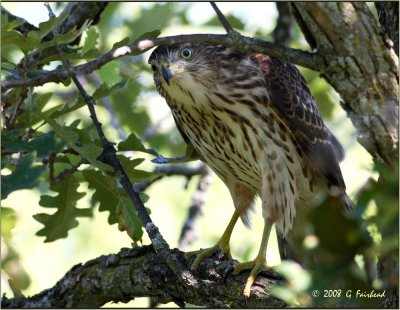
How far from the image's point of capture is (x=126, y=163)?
4.98 m

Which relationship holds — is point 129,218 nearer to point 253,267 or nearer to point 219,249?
point 219,249

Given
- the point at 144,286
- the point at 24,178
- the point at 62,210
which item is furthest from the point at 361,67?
the point at 62,210

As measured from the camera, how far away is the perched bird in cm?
526

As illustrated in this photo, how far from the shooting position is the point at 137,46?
3.46 m

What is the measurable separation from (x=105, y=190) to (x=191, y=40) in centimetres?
188

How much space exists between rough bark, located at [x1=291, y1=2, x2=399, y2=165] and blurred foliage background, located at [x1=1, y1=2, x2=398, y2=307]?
1.24 feet

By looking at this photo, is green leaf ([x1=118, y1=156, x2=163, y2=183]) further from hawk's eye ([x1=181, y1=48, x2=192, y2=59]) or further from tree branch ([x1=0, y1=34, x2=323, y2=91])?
tree branch ([x1=0, y1=34, x2=323, y2=91])

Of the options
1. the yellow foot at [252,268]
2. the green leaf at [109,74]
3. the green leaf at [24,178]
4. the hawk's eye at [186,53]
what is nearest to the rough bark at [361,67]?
the green leaf at [24,178]

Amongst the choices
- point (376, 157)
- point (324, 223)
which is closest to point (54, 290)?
point (376, 157)

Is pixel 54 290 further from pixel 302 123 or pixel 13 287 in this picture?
pixel 302 123

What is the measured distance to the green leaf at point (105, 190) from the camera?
5.01 meters

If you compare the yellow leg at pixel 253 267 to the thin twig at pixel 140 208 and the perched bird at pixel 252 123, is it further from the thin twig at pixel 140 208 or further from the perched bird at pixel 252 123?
the thin twig at pixel 140 208

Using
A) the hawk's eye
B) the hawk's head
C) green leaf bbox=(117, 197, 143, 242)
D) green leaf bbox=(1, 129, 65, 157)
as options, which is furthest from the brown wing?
green leaf bbox=(1, 129, 65, 157)

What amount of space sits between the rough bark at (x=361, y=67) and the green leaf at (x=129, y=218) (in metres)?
2.01
